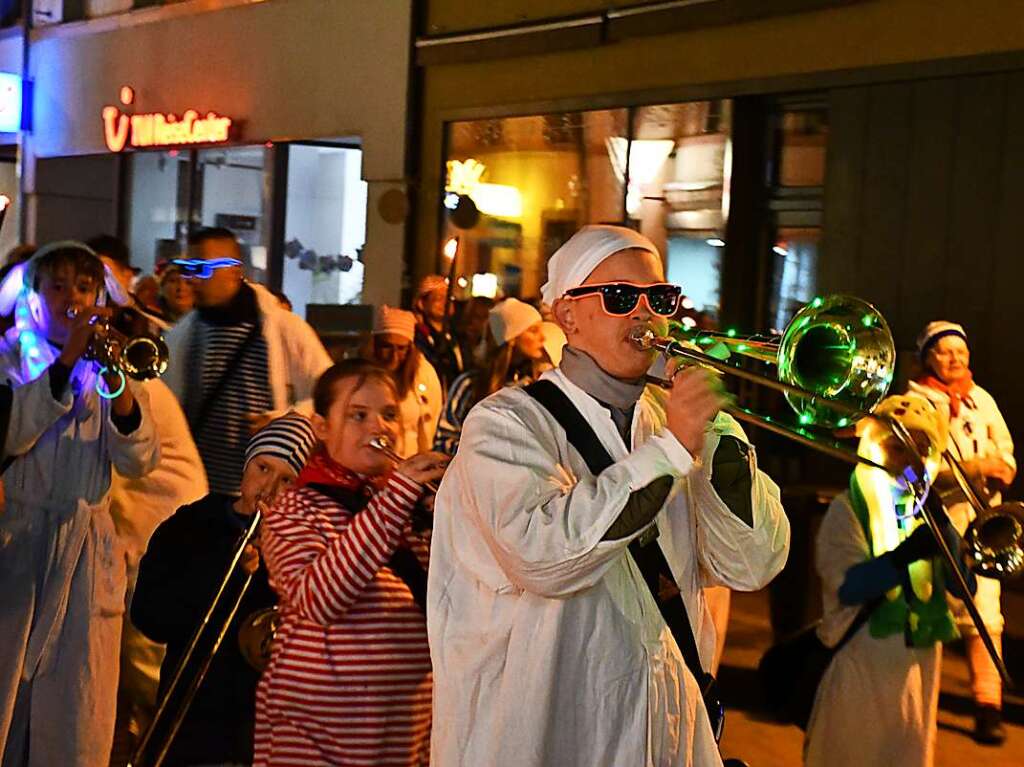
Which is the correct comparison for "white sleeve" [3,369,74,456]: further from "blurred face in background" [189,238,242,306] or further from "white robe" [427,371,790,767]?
"white robe" [427,371,790,767]

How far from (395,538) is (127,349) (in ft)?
6.87

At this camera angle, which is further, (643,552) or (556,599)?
(643,552)

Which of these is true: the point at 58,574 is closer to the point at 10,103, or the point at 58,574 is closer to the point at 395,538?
the point at 395,538

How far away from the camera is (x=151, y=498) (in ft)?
19.9

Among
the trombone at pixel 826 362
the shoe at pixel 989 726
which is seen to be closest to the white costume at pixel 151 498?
the trombone at pixel 826 362

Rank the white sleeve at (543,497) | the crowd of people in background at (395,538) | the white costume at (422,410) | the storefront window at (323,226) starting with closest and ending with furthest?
the white sleeve at (543,497) < the crowd of people in background at (395,538) < the white costume at (422,410) < the storefront window at (323,226)

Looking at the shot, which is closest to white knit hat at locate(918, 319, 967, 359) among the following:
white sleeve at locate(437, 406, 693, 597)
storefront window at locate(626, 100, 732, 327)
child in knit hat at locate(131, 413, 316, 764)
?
storefront window at locate(626, 100, 732, 327)

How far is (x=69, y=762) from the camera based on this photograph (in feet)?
17.2

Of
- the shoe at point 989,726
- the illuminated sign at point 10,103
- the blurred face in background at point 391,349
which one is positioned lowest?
the shoe at point 989,726

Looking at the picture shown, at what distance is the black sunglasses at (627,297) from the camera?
10.3ft

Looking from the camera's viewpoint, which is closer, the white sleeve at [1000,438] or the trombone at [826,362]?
the trombone at [826,362]

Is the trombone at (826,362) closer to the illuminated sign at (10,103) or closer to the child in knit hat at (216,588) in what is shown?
the child in knit hat at (216,588)

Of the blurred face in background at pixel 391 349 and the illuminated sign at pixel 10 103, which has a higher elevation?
the illuminated sign at pixel 10 103

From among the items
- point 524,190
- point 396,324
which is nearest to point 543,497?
point 396,324
